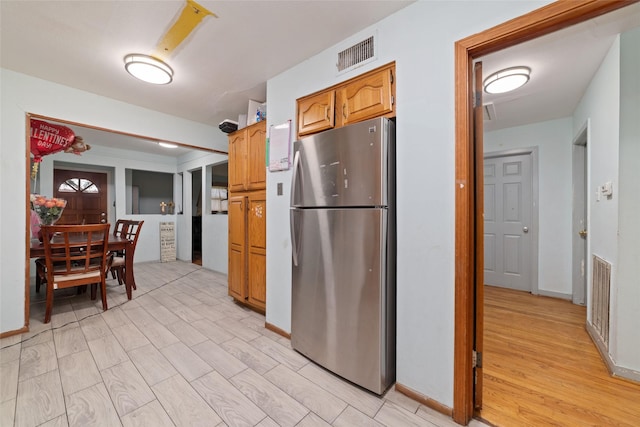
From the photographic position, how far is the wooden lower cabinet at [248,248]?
2666 mm

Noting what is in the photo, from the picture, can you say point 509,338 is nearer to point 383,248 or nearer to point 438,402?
point 438,402

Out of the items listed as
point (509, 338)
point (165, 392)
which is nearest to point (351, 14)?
point (165, 392)

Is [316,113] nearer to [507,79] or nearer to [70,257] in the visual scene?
[507,79]

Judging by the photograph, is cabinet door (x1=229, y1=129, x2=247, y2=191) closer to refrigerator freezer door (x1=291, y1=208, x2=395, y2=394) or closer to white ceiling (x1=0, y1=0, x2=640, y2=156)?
white ceiling (x1=0, y1=0, x2=640, y2=156)

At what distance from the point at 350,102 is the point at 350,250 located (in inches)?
42.4

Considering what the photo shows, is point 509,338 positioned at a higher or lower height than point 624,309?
lower

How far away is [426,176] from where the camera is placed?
146 centimetres

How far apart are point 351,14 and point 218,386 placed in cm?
259

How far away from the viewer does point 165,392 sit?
1.54 m

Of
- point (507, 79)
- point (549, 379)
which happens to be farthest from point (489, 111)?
point (549, 379)

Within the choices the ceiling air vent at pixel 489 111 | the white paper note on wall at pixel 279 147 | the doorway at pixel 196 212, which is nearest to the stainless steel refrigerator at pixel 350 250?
the white paper note on wall at pixel 279 147

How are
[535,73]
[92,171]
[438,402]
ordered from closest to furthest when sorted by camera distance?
[438,402], [535,73], [92,171]

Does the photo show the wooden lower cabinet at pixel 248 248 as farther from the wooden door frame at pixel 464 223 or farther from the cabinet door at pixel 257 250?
the wooden door frame at pixel 464 223

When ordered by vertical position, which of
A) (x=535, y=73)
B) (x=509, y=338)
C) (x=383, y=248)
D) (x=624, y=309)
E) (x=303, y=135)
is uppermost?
(x=535, y=73)
